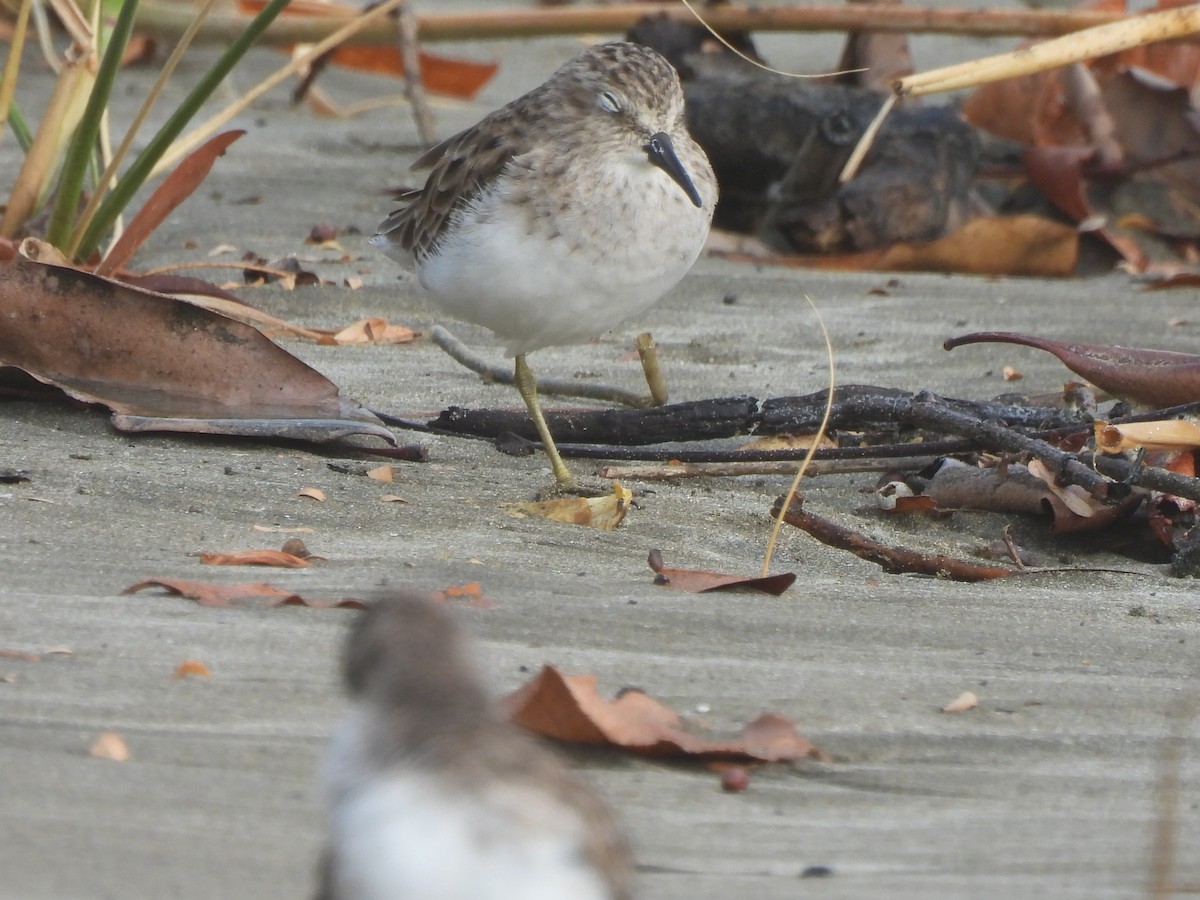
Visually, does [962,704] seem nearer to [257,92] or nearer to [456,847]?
[456,847]

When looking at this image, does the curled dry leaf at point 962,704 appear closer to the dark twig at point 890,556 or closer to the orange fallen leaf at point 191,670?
the dark twig at point 890,556

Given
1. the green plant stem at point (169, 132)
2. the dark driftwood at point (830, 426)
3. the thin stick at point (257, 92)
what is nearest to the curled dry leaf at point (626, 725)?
the dark driftwood at point (830, 426)

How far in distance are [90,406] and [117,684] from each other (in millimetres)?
1790

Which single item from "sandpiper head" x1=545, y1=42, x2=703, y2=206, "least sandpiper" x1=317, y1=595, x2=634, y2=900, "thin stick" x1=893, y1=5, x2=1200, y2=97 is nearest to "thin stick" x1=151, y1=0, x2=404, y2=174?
"sandpiper head" x1=545, y1=42, x2=703, y2=206

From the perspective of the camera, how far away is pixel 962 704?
2.85m

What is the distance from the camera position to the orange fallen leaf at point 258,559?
331 cm

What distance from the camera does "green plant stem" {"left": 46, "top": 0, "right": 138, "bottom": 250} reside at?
4.61m

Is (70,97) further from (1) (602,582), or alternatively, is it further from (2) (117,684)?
(2) (117,684)

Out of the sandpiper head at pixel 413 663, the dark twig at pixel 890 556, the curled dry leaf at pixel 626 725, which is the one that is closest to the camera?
the sandpiper head at pixel 413 663

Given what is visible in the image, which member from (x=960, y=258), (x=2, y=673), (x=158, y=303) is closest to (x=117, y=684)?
(x=2, y=673)

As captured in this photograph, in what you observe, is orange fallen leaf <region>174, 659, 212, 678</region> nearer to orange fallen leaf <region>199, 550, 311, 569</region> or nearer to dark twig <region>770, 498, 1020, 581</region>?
orange fallen leaf <region>199, 550, 311, 569</region>

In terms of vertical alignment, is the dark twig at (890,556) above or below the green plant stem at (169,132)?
below

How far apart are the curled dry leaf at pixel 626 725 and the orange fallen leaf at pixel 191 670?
0.48 metres

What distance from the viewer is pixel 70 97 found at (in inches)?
201
